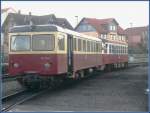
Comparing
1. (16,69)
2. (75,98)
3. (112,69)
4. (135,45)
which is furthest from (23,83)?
(135,45)

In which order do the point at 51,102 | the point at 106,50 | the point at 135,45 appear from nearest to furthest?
the point at 51,102, the point at 106,50, the point at 135,45

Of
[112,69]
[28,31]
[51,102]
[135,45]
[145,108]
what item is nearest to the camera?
[145,108]

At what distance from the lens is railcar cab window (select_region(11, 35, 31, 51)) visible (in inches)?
699

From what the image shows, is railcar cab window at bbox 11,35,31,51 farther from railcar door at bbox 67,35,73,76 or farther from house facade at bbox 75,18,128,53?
house facade at bbox 75,18,128,53

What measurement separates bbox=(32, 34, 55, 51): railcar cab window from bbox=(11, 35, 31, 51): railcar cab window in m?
0.27

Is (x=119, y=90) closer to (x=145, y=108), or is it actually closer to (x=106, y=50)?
(x=145, y=108)

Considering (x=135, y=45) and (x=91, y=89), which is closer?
(x=91, y=89)

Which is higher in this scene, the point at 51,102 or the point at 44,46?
the point at 44,46

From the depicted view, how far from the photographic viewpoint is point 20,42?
17.9 metres

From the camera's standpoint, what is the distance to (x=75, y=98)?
15453 millimetres

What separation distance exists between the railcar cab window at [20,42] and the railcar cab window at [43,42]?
0.87ft

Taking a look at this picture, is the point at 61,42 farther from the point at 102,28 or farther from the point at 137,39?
the point at 137,39

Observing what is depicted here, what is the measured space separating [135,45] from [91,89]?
63.9m

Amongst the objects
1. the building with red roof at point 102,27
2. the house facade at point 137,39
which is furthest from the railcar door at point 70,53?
the house facade at point 137,39
